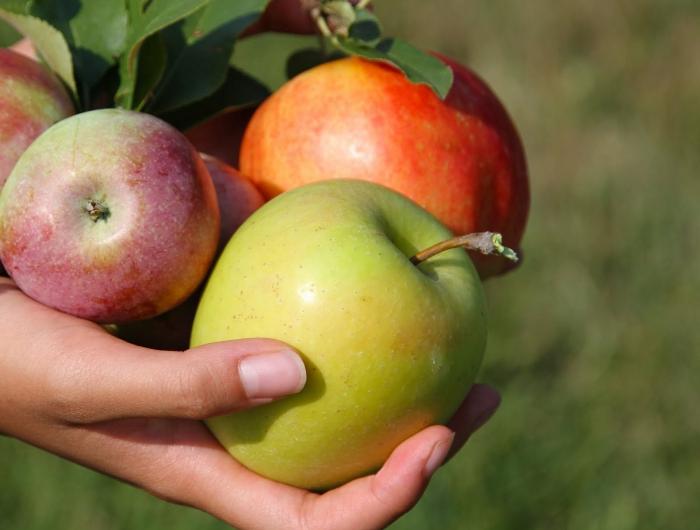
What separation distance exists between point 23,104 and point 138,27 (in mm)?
225

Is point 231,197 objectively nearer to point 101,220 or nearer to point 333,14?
point 101,220

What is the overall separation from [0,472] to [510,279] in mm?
Result: 1541

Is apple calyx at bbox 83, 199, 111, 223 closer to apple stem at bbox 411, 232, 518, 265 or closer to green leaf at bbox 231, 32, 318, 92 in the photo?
apple stem at bbox 411, 232, 518, 265

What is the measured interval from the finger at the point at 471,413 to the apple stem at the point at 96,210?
2.00ft

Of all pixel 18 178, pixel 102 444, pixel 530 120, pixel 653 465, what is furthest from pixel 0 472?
pixel 530 120

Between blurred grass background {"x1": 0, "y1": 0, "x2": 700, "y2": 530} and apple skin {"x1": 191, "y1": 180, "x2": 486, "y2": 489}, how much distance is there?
112 centimetres

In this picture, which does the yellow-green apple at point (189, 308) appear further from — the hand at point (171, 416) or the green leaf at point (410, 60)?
the green leaf at point (410, 60)

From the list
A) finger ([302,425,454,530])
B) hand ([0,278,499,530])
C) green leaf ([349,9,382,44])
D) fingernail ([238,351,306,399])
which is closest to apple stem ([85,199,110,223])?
hand ([0,278,499,530])

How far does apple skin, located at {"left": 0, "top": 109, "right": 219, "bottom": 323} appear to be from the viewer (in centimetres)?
132

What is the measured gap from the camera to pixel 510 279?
3.21m

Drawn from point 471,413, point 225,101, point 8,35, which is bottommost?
point 8,35

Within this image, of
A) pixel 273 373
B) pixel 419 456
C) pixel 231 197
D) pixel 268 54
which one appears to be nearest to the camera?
pixel 273 373

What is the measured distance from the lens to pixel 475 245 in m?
1.33

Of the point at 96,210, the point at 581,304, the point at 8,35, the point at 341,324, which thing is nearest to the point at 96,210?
the point at 96,210
